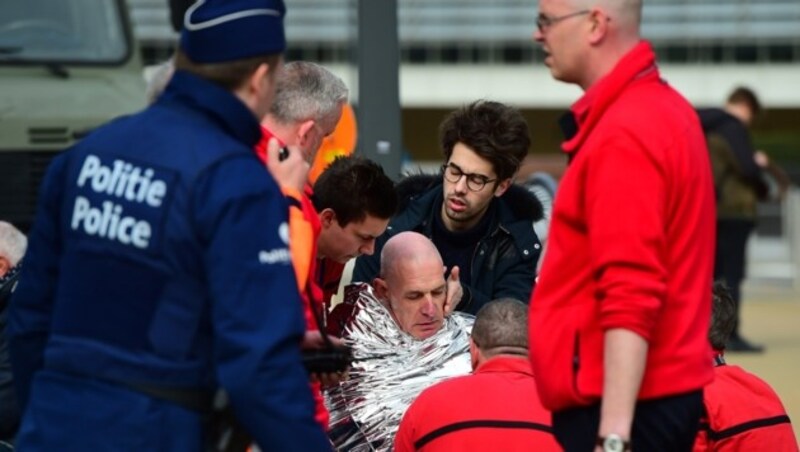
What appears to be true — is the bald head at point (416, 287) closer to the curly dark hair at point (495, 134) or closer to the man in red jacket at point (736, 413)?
the curly dark hair at point (495, 134)

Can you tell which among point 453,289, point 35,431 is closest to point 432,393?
point 453,289

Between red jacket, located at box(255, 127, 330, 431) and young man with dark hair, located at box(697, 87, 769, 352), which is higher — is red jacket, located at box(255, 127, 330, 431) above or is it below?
above

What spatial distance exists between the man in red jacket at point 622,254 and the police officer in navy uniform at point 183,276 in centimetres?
59

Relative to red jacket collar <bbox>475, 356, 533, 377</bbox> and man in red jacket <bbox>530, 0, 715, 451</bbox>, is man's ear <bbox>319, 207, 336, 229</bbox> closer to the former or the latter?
red jacket collar <bbox>475, 356, 533, 377</bbox>

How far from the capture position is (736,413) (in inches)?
206

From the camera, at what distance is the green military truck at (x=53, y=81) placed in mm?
10250

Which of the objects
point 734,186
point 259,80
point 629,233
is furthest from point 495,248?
point 734,186

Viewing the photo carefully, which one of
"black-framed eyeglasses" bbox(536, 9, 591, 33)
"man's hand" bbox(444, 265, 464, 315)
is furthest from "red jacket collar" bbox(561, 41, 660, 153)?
"man's hand" bbox(444, 265, 464, 315)

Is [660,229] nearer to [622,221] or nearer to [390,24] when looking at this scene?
[622,221]

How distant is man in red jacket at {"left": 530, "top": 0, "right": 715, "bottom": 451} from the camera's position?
3678 millimetres

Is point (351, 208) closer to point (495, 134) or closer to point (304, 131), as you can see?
point (304, 131)

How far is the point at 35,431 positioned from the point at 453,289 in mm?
2109

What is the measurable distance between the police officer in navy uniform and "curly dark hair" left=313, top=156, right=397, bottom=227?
4.36 ft

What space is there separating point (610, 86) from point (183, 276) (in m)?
0.98
